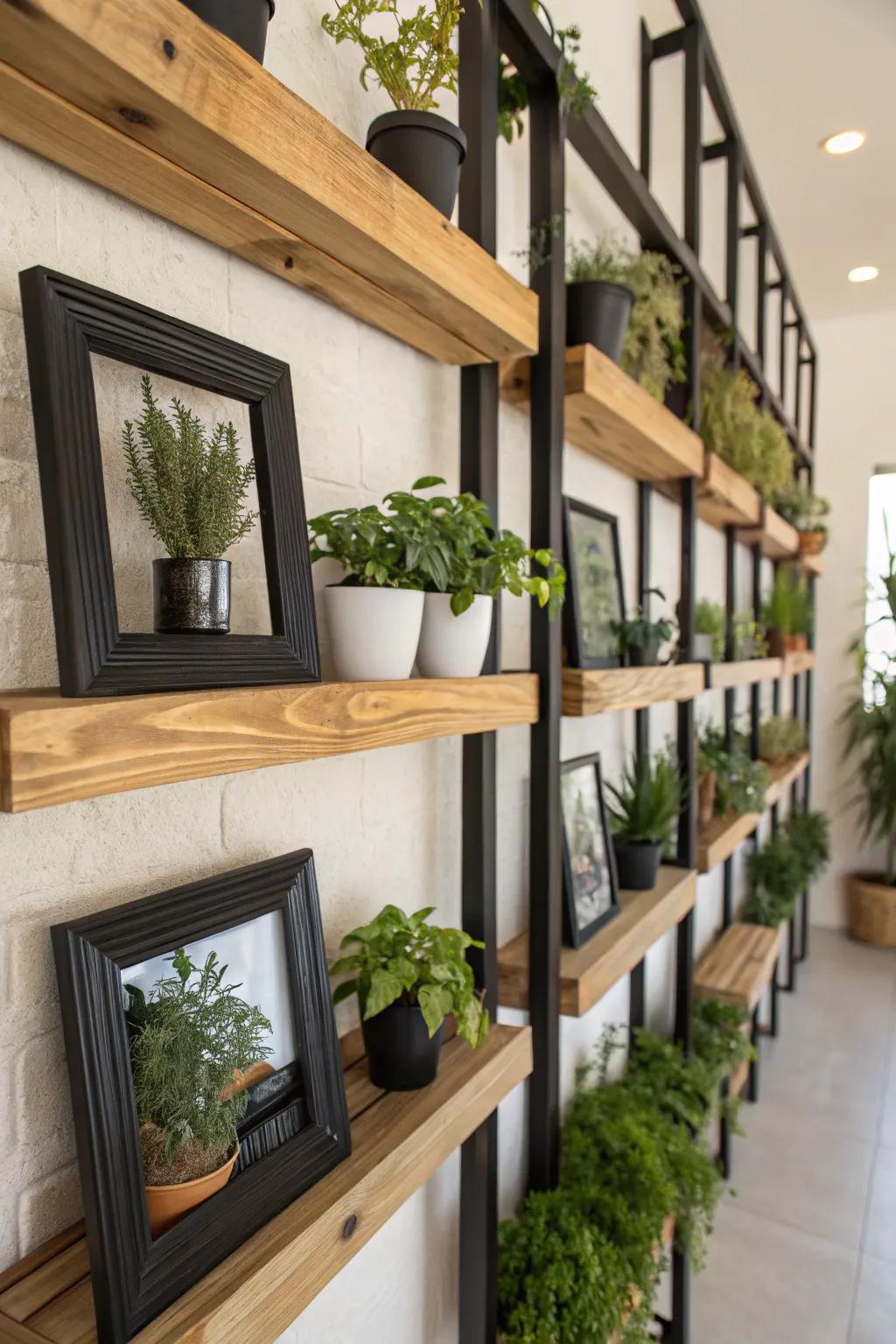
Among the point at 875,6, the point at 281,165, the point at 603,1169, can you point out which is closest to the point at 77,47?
the point at 281,165

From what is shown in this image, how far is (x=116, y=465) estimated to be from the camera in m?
0.75

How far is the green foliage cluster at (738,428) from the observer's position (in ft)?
8.06

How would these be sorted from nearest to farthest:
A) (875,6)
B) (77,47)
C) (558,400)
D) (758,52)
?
(77,47), (558,400), (875,6), (758,52)

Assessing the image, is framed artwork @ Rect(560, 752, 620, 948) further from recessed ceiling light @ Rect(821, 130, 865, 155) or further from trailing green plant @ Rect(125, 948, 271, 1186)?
recessed ceiling light @ Rect(821, 130, 865, 155)

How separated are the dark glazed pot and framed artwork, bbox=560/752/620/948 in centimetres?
94

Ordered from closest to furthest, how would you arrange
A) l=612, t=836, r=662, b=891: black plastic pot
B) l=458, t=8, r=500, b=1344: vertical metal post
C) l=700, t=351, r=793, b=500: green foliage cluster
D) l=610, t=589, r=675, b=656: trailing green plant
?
l=458, t=8, r=500, b=1344: vertical metal post < l=610, t=589, r=675, b=656: trailing green plant < l=612, t=836, r=662, b=891: black plastic pot < l=700, t=351, r=793, b=500: green foliage cluster

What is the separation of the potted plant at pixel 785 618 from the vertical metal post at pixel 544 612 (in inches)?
91.6

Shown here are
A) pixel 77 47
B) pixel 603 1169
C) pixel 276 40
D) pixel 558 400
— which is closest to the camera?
pixel 77 47

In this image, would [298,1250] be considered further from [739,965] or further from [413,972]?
[739,965]

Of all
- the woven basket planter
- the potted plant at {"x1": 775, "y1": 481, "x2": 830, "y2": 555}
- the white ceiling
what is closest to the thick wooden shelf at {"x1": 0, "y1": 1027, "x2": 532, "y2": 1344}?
the white ceiling

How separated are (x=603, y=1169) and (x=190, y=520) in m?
1.35

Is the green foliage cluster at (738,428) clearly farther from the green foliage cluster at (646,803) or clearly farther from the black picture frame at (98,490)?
the black picture frame at (98,490)

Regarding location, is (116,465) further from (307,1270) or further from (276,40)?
(307,1270)

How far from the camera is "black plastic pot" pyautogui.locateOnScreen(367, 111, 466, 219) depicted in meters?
0.94
